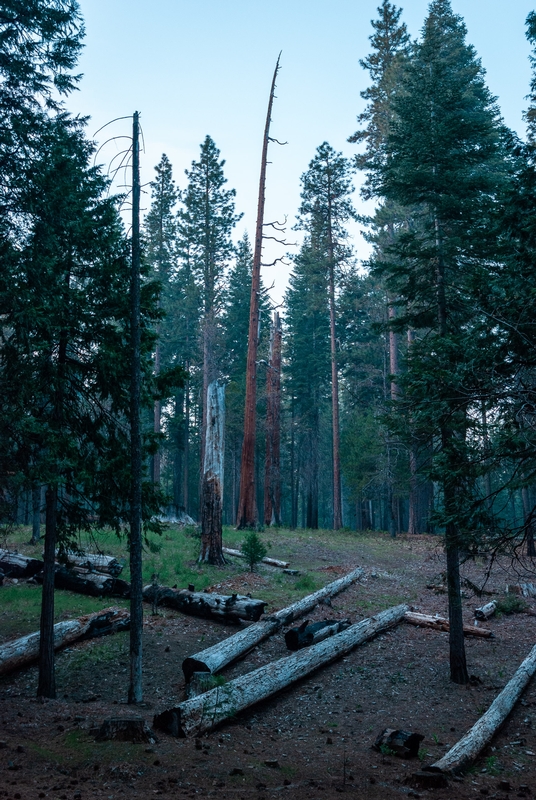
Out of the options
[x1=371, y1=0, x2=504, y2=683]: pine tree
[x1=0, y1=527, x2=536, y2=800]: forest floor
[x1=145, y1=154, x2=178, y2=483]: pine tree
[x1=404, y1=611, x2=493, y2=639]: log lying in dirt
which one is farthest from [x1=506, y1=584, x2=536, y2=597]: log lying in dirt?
[x1=145, y1=154, x2=178, y2=483]: pine tree

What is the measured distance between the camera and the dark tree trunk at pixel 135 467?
9586mm

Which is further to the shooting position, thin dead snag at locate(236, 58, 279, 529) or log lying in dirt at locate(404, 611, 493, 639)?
thin dead snag at locate(236, 58, 279, 529)

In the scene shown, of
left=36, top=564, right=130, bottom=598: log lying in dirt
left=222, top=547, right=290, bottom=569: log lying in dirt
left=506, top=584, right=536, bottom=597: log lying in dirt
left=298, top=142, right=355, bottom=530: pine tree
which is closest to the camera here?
left=36, top=564, right=130, bottom=598: log lying in dirt

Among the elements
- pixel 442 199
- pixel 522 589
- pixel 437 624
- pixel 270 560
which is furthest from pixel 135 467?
pixel 522 589

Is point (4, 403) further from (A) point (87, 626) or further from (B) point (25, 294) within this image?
(A) point (87, 626)

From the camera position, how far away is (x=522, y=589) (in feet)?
64.8

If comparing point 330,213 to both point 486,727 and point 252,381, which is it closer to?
point 252,381

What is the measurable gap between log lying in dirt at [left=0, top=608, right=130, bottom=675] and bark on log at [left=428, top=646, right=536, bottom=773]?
331 inches

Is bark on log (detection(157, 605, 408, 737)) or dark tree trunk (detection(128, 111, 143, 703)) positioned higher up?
dark tree trunk (detection(128, 111, 143, 703))

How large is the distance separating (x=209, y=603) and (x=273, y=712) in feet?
16.6

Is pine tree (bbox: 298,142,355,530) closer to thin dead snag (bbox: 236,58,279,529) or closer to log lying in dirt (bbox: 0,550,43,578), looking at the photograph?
thin dead snag (bbox: 236,58,279,529)

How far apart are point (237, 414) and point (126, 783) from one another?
3745cm

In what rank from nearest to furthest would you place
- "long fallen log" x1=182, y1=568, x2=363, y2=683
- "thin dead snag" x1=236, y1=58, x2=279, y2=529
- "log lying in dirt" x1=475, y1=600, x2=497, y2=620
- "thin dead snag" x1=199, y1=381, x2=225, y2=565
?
"long fallen log" x1=182, y1=568, x2=363, y2=683, "log lying in dirt" x1=475, y1=600, x2=497, y2=620, "thin dead snag" x1=199, y1=381, x2=225, y2=565, "thin dead snag" x1=236, y1=58, x2=279, y2=529

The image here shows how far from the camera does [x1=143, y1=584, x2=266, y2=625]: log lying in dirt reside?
14.4 m
